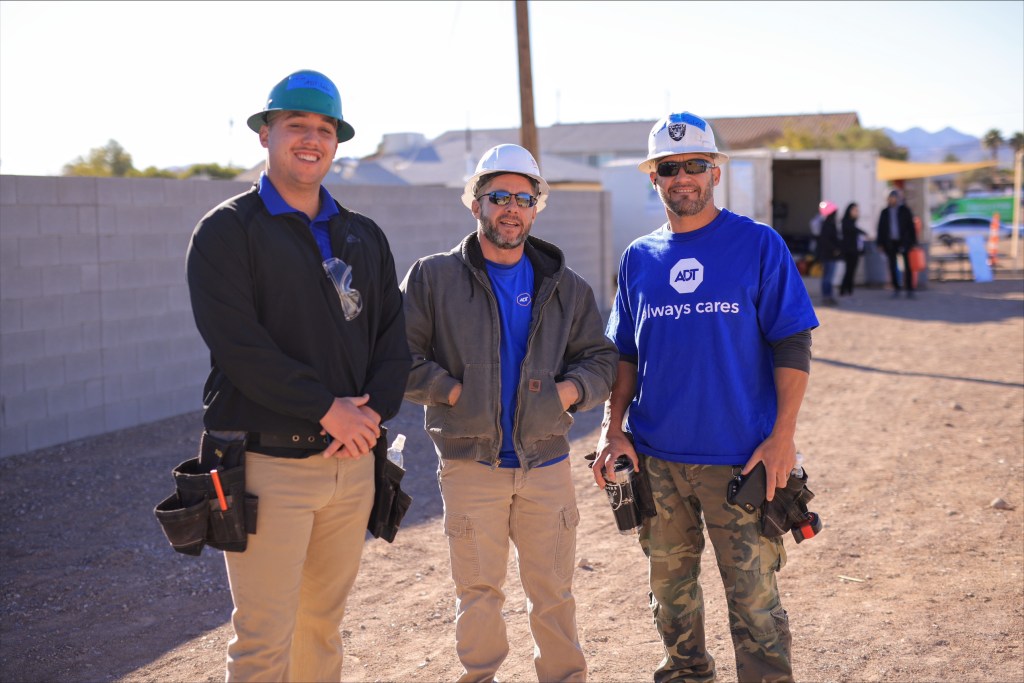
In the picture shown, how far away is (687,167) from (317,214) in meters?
1.37

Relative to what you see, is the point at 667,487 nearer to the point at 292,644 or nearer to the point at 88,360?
the point at 292,644

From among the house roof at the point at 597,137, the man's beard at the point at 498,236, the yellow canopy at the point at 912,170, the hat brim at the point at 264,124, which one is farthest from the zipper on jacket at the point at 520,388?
the house roof at the point at 597,137

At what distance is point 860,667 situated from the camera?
4.08 m

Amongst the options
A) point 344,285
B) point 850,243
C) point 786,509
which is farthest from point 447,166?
point 344,285

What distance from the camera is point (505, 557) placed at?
11.5 feet

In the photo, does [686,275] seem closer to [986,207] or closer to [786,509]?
[786,509]

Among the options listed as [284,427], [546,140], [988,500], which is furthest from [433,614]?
[546,140]

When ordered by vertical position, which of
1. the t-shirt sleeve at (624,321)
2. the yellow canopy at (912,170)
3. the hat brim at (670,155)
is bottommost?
the t-shirt sleeve at (624,321)

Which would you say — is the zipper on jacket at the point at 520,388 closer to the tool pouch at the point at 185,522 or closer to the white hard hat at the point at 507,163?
the white hard hat at the point at 507,163

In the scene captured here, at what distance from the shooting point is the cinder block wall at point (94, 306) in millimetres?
7734

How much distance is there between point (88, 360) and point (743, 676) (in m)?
6.77

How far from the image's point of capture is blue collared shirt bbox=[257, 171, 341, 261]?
287 centimetres

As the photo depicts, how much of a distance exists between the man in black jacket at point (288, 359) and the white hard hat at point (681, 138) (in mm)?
1205

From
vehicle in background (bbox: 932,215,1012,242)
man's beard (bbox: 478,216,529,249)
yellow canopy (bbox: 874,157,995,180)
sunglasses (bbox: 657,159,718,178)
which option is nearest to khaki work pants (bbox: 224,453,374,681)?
man's beard (bbox: 478,216,529,249)
